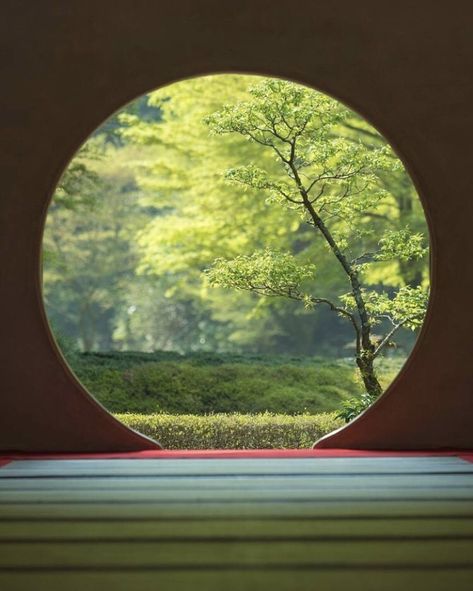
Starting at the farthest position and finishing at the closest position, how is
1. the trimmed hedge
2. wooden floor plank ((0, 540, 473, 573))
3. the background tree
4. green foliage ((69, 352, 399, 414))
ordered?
green foliage ((69, 352, 399, 414)) → the trimmed hedge → the background tree → wooden floor plank ((0, 540, 473, 573))

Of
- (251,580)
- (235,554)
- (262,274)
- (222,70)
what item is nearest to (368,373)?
(262,274)

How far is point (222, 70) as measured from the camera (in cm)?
453

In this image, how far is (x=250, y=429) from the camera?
826 centimetres

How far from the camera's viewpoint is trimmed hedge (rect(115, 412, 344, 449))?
829cm

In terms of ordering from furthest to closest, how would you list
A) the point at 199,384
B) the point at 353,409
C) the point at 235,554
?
the point at 199,384 → the point at 353,409 → the point at 235,554

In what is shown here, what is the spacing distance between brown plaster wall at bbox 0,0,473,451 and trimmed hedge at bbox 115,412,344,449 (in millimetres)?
3658

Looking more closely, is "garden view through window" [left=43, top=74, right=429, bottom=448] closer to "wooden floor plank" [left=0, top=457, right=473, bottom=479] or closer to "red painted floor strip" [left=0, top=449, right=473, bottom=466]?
"red painted floor strip" [left=0, top=449, right=473, bottom=466]

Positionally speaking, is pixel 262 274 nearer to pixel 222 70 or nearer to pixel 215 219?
pixel 215 219

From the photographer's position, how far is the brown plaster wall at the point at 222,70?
455 centimetres

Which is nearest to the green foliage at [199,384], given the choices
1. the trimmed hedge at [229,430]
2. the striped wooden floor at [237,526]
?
the trimmed hedge at [229,430]

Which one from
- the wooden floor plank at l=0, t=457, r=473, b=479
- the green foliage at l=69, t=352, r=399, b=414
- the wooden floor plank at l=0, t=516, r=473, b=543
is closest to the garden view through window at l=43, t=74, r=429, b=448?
the green foliage at l=69, t=352, r=399, b=414


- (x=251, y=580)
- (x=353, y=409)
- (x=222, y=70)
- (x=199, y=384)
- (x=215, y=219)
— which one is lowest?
(x=353, y=409)

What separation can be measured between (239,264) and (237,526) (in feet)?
17.1

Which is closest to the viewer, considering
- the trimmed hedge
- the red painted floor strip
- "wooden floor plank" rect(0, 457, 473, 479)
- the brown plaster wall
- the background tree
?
"wooden floor plank" rect(0, 457, 473, 479)
